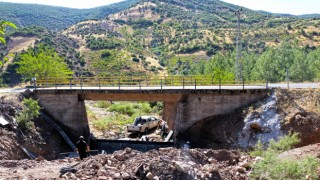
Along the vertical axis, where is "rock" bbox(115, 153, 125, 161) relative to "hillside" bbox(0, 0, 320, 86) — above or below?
below

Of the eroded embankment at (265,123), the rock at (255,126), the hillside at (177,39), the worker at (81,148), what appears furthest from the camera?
the hillside at (177,39)

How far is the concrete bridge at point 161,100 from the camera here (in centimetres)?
2700

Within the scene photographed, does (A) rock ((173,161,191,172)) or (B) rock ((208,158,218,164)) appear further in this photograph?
(B) rock ((208,158,218,164))

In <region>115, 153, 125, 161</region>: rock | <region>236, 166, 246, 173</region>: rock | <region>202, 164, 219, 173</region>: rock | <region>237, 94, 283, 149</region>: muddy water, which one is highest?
<region>115, 153, 125, 161</region>: rock

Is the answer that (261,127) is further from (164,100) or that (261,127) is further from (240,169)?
(240,169)

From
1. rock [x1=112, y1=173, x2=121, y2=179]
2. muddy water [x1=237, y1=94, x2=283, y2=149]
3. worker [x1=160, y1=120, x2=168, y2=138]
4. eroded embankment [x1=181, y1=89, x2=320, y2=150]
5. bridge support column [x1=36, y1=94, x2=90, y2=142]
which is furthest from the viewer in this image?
worker [x1=160, y1=120, x2=168, y2=138]

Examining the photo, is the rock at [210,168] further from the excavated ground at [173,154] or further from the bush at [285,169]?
the bush at [285,169]

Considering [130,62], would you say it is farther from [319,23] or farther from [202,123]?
[202,123]

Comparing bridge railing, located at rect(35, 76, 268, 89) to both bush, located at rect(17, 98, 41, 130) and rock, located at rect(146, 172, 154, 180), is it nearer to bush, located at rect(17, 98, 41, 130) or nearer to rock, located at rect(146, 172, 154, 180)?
bush, located at rect(17, 98, 41, 130)

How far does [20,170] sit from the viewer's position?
589 inches

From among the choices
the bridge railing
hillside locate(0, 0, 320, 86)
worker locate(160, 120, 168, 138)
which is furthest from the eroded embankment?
hillside locate(0, 0, 320, 86)

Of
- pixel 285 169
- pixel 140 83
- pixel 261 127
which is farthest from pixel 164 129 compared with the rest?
pixel 285 169

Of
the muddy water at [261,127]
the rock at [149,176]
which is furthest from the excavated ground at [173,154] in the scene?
the muddy water at [261,127]

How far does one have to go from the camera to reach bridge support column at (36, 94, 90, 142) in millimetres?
29328
